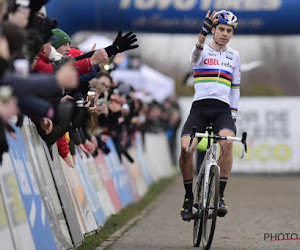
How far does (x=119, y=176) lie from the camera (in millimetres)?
15234

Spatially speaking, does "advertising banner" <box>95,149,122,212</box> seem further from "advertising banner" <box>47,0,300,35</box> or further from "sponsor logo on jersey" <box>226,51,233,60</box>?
"advertising banner" <box>47,0,300,35</box>

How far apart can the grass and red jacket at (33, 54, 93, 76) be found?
5.97 ft

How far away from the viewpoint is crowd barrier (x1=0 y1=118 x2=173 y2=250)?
703 cm

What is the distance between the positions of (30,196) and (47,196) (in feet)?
2.53

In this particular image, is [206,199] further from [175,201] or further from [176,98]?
[176,98]

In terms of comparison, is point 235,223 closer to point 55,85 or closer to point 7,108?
point 55,85

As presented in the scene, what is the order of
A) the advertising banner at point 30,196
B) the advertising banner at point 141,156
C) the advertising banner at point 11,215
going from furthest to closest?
the advertising banner at point 141,156
the advertising banner at point 30,196
the advertising banner at point 11,215

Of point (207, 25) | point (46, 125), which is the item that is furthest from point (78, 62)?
point (207, 25)

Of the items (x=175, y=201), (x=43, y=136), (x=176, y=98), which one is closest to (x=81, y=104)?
(x=43, y=136)

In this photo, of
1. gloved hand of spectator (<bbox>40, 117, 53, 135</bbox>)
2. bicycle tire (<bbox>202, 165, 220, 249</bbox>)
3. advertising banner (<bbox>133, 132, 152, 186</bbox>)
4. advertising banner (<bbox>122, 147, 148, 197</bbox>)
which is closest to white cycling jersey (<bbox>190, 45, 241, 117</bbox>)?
bicycle tire (<bbox>202, 165, 220, 249</bbox>)

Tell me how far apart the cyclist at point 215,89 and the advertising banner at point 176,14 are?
8.13m

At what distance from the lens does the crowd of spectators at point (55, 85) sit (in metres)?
5.56

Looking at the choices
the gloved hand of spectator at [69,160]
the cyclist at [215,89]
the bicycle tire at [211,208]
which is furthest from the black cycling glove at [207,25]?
the gloved hand of spectator at [69,160]

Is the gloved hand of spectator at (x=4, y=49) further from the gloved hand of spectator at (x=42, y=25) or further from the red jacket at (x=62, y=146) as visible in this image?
the red jacket at (x=62, y=146)
